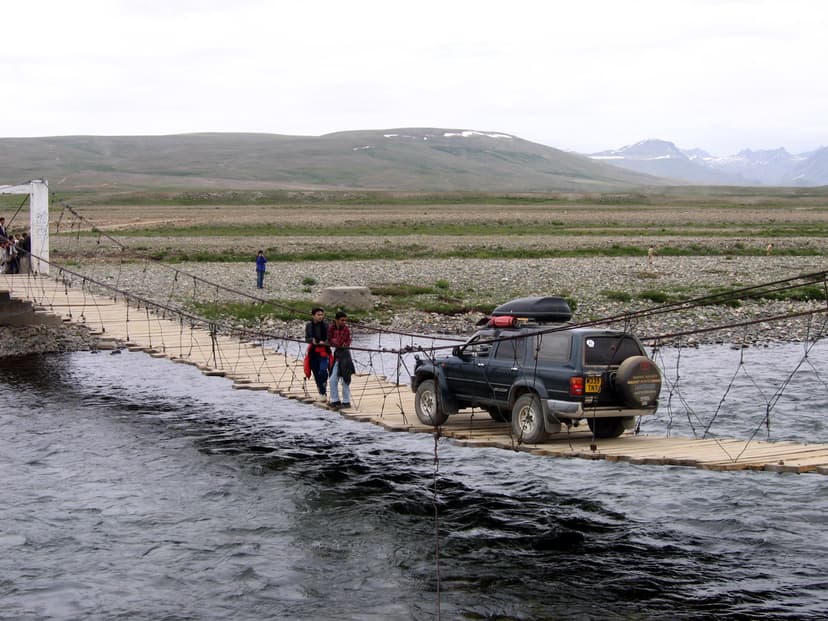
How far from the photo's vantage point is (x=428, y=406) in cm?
1866

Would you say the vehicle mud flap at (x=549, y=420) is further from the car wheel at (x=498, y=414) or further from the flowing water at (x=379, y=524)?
the flowing water at (x=379, y=524)

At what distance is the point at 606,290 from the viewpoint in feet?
139

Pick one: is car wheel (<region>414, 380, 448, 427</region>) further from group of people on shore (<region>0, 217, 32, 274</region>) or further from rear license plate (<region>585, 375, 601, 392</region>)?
group of people on shore (<region>0, 217, 32, 274</region>)

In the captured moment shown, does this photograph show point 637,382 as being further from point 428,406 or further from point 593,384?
point 428,406

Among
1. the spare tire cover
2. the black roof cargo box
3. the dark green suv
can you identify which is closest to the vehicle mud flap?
the dark green suv

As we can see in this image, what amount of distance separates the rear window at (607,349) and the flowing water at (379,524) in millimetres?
2839

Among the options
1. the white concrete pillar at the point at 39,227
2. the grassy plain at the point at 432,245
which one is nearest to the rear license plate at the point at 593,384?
the grassy plain at the point at 432,245

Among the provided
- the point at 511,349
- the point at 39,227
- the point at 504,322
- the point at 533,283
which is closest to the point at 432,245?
the point at 533,283

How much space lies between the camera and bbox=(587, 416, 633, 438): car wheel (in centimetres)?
1677

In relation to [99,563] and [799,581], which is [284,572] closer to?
[99,563]

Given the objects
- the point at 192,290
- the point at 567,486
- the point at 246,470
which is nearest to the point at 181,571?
the point at 246,470

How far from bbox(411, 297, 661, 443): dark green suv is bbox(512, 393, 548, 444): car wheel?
0.6 inches

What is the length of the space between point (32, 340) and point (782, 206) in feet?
426

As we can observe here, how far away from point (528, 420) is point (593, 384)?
4.00ft
